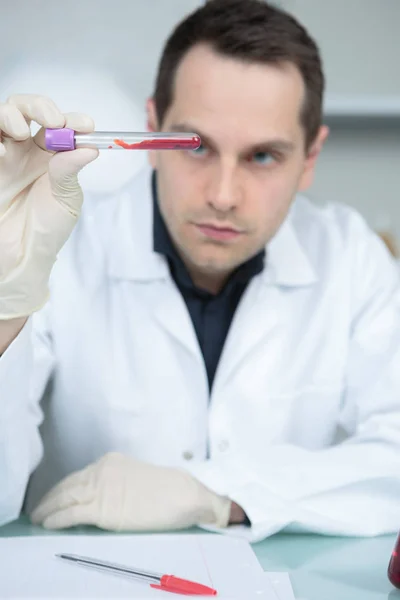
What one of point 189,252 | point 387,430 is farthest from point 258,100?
point 387,430

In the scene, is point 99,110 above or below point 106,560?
above

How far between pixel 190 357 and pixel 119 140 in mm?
642

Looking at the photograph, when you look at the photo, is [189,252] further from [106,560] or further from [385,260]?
[106,560]

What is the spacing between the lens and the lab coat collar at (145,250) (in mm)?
1436

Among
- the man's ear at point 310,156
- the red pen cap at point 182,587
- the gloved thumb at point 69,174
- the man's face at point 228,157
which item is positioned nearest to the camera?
the red pen cap at point 182,587

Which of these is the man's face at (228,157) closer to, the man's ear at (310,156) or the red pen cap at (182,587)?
the man's ear at (310,156)

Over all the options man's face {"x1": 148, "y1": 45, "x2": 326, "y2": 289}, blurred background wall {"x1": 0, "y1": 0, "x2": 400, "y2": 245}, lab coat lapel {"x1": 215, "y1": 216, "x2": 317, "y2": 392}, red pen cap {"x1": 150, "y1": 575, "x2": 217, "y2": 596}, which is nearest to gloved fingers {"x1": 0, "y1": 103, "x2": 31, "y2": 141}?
man's face {"x1": 148, "y1": 45, "x2": 326, "y2": 289}

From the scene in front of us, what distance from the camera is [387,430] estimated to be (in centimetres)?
121

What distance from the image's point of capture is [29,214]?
3.03 feet

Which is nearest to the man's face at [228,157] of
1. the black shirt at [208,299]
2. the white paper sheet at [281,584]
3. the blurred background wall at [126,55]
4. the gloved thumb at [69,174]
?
the black shirt at [208,299]

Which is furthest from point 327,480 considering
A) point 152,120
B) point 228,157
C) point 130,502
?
point 152,120

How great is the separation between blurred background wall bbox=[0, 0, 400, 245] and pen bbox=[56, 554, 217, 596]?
1.60 meters

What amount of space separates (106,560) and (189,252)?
2.07 feet

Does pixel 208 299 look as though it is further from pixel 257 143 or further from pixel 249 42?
pixel 249 42
